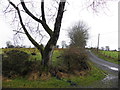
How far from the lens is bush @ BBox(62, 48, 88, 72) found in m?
13.5

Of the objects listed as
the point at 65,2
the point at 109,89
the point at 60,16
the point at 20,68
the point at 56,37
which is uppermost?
the point at 65,2

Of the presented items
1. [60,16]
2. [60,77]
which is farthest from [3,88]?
[60,16]

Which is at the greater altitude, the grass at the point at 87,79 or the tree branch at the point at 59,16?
the tree branch at the point at 59,16

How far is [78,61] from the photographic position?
46.8ft

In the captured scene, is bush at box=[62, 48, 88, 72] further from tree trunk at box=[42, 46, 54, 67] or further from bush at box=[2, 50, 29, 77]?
bush at box=[2, 50, 29, 77]

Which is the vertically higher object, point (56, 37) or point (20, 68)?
point (56, 37)

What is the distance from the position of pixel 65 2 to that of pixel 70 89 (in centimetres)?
700

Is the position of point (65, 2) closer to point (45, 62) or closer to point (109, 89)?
point (45, 62)

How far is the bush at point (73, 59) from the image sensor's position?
13.5 m

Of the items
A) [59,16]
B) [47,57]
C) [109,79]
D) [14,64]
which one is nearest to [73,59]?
[47,57]

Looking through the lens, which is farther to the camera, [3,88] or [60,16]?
[60,16]

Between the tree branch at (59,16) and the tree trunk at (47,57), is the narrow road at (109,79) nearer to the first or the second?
the tree trunk at (47,57)

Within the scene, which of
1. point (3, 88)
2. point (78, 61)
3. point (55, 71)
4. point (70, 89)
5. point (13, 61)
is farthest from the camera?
point (78, 61)

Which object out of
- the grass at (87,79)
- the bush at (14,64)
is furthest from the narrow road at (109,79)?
the bush at (14,64)
